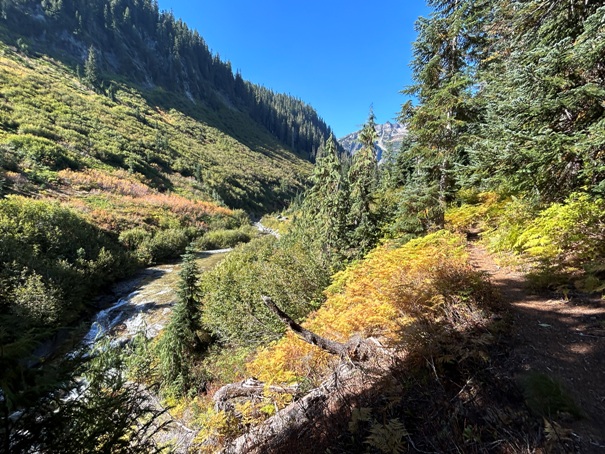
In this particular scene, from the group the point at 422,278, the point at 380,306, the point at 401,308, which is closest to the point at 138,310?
the point at 380,306

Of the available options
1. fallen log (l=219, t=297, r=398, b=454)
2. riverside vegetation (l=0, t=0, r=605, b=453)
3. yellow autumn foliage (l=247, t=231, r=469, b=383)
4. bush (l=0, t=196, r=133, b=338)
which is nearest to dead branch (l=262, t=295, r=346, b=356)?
fallen log (l=219, t=297, r=398, b=454)

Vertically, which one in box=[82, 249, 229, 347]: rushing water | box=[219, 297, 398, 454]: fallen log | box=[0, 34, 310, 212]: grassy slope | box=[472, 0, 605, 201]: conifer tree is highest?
box=[0, 34, 310, 212]: grassy slope

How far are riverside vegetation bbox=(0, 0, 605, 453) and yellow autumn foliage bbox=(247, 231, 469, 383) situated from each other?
0.13ft

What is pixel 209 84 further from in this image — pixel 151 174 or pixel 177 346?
pixel 177 346

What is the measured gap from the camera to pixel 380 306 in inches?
194

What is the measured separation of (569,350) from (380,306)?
2.44m

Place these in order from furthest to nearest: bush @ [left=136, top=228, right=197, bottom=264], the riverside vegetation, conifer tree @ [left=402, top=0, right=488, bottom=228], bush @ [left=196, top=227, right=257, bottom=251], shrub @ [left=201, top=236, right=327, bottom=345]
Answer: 1. bush @ [left=196, top=227, right=257, bottom=251]
2. bush @ [left=136, top=228, right=197, bottom=264]
3. shrub @ [left=201, top=236, right=327, bottom=345]
4. conifer tree @ [left=402, top=0, right=488, bottom=228]
5. the riverside vegetation

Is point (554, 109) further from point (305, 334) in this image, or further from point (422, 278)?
point (305, 334)

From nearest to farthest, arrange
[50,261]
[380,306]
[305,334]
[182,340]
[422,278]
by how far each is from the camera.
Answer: [305,334] → [380,306] → [422,278] → [182,340] → [50,261]

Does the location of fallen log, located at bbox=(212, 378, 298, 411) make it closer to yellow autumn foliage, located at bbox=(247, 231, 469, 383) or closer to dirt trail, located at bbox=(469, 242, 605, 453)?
yellow autumn foliage, located at bbox=(247, 231, 469, 383)

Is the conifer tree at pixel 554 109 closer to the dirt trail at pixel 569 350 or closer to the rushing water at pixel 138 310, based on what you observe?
the dirt trail at pixel 569 350

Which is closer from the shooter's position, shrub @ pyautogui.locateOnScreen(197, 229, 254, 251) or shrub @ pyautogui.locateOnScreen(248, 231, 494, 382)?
shrub @ pyautogui.locateOnScreen(248, 231, 494, 382)

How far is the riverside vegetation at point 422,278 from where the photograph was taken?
8.63 feet

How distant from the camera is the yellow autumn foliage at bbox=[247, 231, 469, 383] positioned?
4691mm
